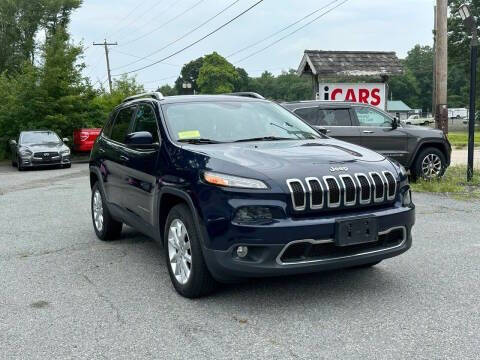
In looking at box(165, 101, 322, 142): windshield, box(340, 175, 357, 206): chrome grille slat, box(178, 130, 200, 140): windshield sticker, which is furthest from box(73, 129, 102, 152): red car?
box(340, 175, 357, 206): chrome grille slat

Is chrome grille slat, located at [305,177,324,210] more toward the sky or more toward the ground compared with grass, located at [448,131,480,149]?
more toward the sky

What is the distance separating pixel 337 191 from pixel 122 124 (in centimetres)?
326

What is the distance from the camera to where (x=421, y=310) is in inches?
163

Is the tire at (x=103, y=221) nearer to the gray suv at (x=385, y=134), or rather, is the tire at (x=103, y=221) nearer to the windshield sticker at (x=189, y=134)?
the windshield sticker at (x=189, y=134)

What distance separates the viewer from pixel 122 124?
6.47m

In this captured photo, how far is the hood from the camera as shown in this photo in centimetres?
415

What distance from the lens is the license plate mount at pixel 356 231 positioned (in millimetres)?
4017

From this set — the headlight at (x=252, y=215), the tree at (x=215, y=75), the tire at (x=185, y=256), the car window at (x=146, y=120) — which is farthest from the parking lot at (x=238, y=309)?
the tree at (x=215, y=75)

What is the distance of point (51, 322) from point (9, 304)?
26.7 inches

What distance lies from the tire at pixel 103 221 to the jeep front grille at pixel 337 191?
129 inches

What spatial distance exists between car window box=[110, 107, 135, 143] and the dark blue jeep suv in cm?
82

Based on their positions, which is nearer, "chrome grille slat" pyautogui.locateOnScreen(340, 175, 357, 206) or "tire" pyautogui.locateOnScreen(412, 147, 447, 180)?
"chrome grille slat" pyautogui.locateOnScreen(340, 175, 357, 206)

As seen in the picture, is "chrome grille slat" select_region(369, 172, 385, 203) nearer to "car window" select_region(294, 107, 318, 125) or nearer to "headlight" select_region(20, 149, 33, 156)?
"car window" select_region(294, 107, 318, 125)

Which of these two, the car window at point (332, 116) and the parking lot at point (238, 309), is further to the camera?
the car window at point (332, 116)
